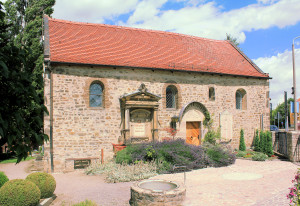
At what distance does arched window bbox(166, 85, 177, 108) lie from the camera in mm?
16078

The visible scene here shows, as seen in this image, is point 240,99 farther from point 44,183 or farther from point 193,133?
point 44,183

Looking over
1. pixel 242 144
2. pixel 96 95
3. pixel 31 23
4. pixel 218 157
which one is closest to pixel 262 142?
pixel 242 144

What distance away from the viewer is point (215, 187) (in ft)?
29.3

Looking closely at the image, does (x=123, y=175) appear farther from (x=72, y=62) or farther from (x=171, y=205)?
(x=72, y=62)

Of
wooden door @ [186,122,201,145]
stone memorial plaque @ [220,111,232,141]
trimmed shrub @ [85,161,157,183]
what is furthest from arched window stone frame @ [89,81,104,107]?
stone memorial plaque @ [220,111,232,141]

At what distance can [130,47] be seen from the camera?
16.5 metres

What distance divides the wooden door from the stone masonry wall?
126cm

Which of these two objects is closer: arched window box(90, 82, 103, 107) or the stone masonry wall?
the stone masonry wall

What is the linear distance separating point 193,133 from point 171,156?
486cm

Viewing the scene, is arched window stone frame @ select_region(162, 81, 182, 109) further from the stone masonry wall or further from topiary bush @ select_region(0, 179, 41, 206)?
topiary bush @ select_region(0, 179, 41, 206)

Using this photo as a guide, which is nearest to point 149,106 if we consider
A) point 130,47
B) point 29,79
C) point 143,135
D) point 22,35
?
point 143,135

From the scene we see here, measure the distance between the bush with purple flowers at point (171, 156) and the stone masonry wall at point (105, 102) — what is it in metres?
2.09

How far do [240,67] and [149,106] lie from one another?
8.30 meters

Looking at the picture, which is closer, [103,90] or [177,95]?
[103,90]
